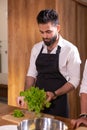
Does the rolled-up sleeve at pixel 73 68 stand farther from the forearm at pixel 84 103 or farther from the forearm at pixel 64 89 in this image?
the forearm at pixel 84 103

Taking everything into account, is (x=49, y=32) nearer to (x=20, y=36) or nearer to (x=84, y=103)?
(x=84, y=103)

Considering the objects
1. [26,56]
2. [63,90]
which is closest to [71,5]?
[26,56]

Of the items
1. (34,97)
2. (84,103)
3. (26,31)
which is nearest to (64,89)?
(84,103)

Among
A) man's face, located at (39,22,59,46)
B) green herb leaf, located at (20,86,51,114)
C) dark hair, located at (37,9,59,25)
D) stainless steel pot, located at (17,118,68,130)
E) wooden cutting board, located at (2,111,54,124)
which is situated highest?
dark hair, located at (37,9,59,25)

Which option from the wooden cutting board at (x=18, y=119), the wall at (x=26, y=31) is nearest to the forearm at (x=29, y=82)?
the wooden cutting board at (x=18, y=119)

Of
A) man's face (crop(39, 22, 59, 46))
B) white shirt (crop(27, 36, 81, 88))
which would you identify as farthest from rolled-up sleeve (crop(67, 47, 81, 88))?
man's face (crop(39, 22, 59, 46))

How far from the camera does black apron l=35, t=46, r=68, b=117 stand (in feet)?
7.01

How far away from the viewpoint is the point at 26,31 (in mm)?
3541

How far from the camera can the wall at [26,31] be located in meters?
3.44

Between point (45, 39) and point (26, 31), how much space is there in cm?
147

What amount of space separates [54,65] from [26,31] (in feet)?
4.90

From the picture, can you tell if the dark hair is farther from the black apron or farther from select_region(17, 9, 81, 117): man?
the black apron

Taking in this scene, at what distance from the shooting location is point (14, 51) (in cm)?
368

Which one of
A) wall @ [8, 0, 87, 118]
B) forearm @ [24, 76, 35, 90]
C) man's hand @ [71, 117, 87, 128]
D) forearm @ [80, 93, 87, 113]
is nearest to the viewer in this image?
man's hand @ [71, 117, 87, 128]
